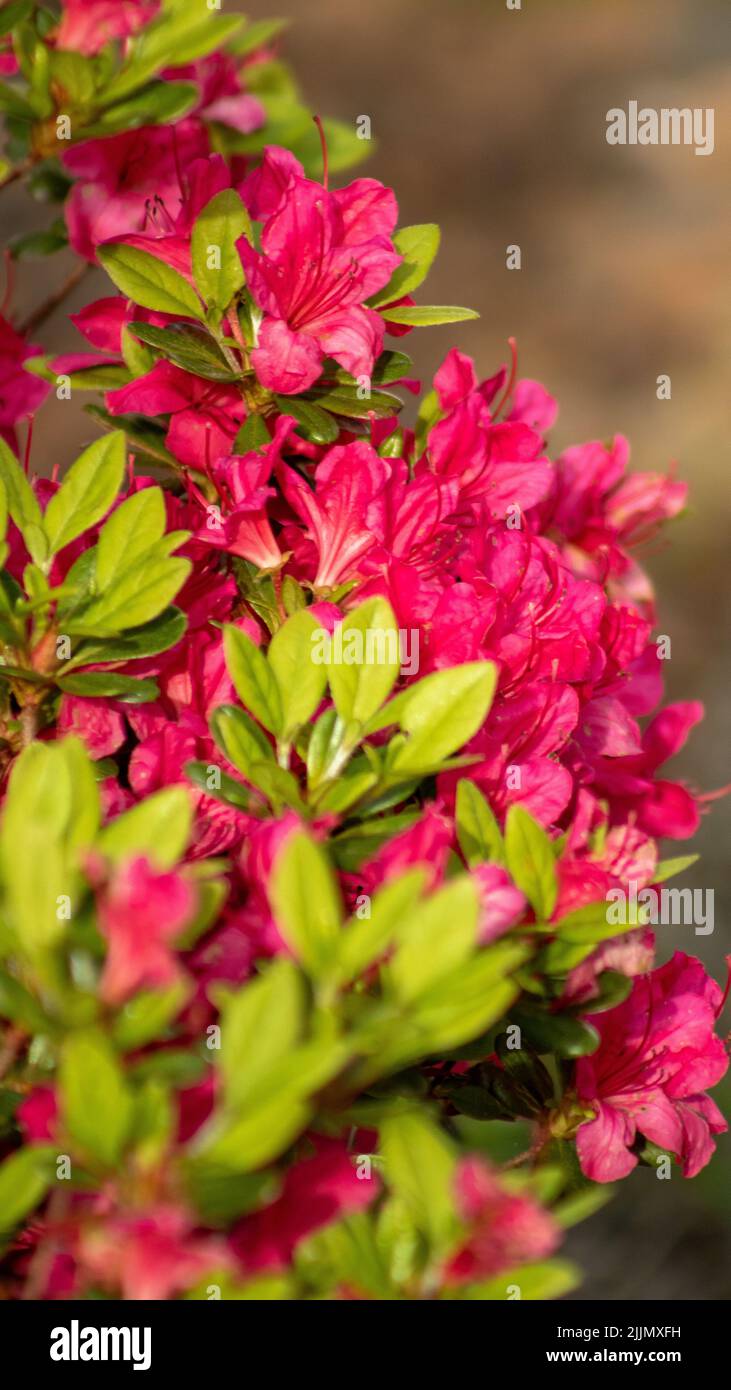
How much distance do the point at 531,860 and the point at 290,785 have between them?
11 centimetres

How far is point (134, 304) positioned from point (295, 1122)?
547 mm

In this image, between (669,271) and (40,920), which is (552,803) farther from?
(669,271)

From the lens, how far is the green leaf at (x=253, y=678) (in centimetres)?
60

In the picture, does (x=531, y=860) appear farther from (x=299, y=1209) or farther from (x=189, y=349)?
(x=189, y=349)

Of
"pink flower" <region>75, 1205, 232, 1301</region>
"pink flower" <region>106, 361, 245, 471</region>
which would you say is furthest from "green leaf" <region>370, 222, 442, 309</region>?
"pink flower" <region>75, 1205, 232, 1301</region>

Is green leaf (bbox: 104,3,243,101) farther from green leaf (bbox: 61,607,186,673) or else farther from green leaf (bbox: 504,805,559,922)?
green leaf (bbox: 504,805,559,922)

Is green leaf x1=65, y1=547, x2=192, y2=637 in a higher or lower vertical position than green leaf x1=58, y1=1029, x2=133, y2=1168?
higher

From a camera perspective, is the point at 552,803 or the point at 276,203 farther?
the point at 276,203

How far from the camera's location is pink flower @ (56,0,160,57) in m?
0.90

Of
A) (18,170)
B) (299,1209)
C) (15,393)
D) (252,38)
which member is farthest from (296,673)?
(252,38)
